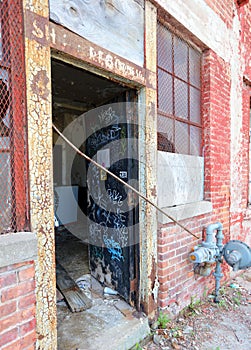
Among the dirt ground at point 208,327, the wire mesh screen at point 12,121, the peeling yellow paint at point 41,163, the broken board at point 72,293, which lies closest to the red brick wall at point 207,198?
the dirt ground at point 208,327

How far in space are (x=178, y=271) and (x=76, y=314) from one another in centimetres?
119

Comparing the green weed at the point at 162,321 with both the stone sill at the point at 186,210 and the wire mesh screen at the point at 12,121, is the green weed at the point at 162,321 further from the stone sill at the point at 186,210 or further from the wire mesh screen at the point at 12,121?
the wire mesh screen at the point at 12,121

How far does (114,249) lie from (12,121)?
180 cm

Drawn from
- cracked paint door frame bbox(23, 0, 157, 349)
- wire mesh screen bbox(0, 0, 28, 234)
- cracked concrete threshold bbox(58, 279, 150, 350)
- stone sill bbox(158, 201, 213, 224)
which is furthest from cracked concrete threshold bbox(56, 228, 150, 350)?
wire mesh screen bbox(0, 0, 28, 234)

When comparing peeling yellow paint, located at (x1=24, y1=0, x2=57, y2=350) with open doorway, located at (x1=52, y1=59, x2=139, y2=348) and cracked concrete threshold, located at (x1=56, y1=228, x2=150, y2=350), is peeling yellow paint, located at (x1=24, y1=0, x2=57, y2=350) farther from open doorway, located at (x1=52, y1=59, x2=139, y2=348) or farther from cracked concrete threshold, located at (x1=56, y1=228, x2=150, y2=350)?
cracked concrete threshold, located at (x1=56, y1=228, x2=150, y2=350)

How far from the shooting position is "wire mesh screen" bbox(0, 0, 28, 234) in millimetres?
1336

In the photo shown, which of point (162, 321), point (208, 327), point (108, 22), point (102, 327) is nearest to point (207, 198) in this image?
point (208, 327)

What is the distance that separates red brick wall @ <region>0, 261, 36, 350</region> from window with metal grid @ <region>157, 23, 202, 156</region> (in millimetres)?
1773

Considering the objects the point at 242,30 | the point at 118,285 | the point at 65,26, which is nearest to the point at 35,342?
the point at 118,285

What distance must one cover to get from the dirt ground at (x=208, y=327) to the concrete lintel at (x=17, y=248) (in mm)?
1497

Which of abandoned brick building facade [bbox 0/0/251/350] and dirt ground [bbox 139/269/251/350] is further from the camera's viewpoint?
dirt ground [bbox 139/269/251/350]

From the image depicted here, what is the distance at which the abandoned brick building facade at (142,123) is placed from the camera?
1369mm

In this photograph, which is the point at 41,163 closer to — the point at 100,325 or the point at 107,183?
the point at 107,183

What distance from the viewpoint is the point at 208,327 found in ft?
8.30
